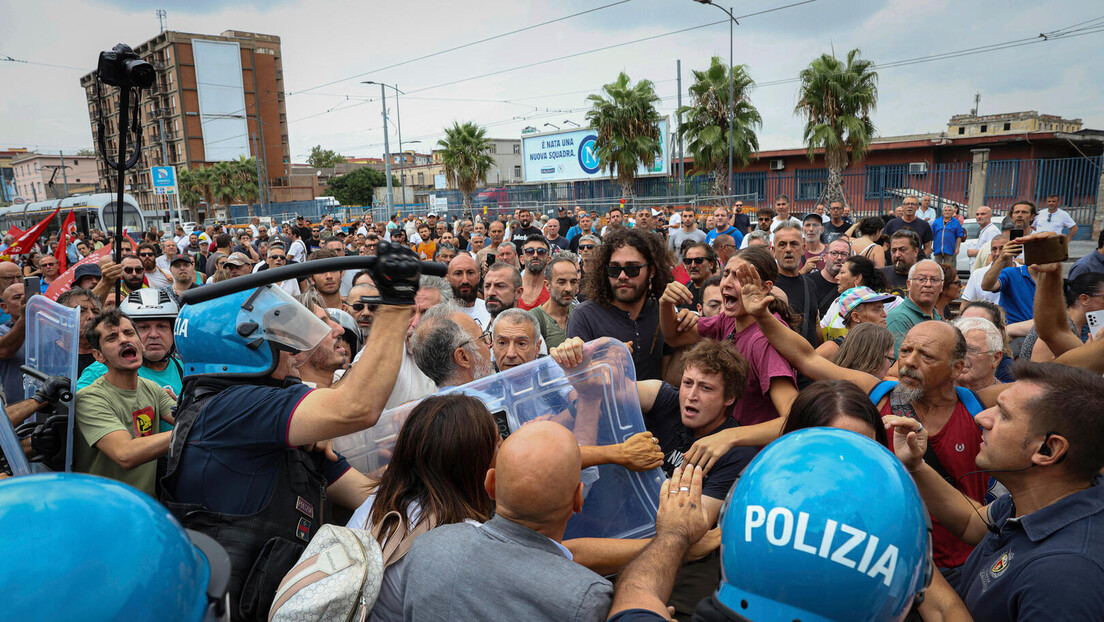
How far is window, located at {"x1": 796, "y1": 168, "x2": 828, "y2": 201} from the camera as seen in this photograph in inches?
938

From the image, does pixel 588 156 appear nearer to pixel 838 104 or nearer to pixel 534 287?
pixel 838 104

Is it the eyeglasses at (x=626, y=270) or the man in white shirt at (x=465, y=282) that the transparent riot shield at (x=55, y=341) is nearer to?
the eyeglasses at (x=626, y=270)

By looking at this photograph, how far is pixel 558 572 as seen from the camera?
153cm

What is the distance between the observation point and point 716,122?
2538 cm

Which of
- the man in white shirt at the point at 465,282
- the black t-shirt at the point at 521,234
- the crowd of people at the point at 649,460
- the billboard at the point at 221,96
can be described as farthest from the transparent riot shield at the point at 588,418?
the billboard at the point at 221,96

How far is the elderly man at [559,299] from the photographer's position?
15.4 feet

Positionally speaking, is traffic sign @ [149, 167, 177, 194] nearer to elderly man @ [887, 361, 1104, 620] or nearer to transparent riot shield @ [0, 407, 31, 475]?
transparent riot shield @ [0, 407, 31, 475]

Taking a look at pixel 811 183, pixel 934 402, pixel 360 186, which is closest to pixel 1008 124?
pixel 811 183

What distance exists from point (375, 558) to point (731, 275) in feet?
8.28

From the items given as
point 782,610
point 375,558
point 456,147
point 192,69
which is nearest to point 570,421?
point 375,558

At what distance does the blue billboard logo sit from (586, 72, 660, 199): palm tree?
506 centimetres

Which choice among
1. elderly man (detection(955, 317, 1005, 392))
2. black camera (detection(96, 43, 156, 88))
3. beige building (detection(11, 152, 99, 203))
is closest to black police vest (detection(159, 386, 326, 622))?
black camera (detection(96, 43, 156, 88))

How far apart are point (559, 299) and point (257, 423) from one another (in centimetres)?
325

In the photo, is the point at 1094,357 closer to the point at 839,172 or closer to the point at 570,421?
the point at 570,421
